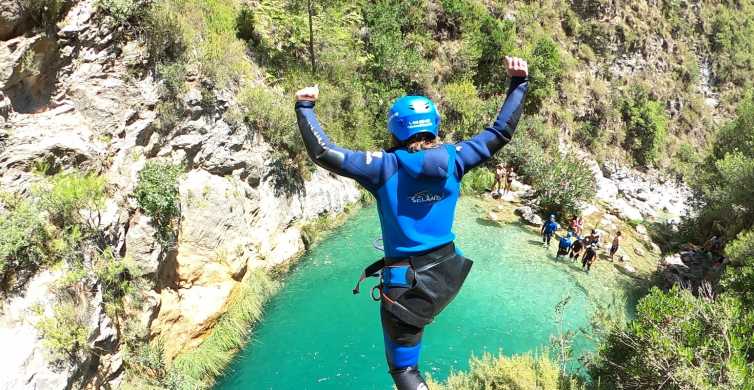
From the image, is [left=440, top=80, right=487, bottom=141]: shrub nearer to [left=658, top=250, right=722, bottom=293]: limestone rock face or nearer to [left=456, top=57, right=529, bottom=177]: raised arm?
[left=658, top=250, right=722, bottom=293]: limestone rock face

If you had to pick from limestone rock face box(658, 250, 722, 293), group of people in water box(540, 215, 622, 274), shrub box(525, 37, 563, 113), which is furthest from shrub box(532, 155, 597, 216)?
shrub box(525, 37, 563, 113)

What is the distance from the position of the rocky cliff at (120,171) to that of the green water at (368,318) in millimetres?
1137

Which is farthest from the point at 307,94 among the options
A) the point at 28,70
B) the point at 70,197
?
the point at 28,70

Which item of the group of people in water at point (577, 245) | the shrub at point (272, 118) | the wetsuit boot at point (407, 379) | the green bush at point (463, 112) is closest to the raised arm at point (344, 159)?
the wetsuit boot at point (407, 379)

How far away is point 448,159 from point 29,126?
6.92m

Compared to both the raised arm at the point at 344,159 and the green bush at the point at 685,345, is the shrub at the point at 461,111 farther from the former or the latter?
the raised arm at the point at 344,159

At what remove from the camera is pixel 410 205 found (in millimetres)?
2400

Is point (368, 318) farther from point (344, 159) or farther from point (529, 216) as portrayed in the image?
point (529, 216)

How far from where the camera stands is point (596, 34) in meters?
30.9

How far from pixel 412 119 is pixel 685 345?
4.23m

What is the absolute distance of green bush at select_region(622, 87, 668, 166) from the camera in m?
29.9

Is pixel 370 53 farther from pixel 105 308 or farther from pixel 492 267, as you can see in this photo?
pixel 105 308

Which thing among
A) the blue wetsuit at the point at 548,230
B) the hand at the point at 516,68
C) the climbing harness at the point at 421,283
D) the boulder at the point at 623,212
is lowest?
the boulder at the point at 623,212

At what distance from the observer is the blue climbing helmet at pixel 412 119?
242cm
